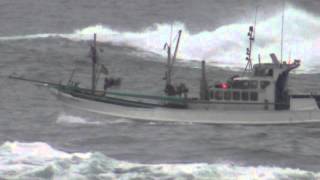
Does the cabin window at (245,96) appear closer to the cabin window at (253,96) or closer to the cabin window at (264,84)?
the cabin window at (253,96)

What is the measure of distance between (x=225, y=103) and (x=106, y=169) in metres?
18.1

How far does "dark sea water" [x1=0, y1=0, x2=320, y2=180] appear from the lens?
138 ft

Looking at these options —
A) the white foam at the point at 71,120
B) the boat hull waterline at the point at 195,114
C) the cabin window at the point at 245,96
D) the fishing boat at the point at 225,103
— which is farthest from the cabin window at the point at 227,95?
→ the white foam at the point at 71,120

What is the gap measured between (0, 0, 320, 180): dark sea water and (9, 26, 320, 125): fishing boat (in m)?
0.66

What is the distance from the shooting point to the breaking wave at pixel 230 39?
98.8 meters

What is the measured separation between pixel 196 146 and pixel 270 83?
1049 centimetres

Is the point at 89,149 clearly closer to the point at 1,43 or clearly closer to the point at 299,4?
the point at 1,43

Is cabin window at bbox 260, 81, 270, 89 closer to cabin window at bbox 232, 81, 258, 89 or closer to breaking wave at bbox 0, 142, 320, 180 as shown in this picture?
cabin window at bbox 232, 81, 258, 89

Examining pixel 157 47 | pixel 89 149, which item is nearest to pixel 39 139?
pixel 89 149

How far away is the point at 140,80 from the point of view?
73812 mm

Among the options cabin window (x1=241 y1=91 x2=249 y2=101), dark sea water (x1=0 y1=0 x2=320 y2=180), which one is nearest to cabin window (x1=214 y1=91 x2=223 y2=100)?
cabin window (x1=241 y1=91 x2=249 y2=101)

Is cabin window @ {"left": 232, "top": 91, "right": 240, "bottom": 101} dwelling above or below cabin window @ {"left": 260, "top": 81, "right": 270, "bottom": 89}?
below

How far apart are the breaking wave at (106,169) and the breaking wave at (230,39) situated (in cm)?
4983

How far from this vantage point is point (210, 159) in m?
45.1
